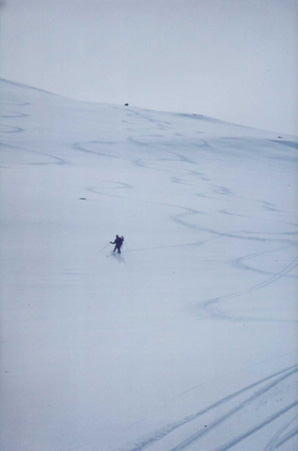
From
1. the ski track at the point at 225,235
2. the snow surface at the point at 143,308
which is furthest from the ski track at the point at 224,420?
the ski track at the point at 225,235

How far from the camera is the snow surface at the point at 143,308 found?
4.85 metres

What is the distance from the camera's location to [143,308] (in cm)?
775

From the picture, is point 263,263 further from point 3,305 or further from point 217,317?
point 3,305

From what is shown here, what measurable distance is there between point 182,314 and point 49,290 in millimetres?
2225

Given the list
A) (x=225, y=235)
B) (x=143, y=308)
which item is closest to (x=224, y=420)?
(x=143, y=308)

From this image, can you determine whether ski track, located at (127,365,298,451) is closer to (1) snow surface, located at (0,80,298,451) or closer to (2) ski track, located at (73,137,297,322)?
(1) snow surface, located at (0,80,298,451)

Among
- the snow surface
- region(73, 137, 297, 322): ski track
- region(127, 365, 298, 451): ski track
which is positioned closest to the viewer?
region(127, 365, 298, 451): ski track

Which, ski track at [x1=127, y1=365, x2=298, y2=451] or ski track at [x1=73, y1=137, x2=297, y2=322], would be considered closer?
ski track at [x1=127, y1=365, x2=298, y2=451]

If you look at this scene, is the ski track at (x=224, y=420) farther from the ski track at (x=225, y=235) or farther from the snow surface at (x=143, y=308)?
the ski track at (x=225, y=235)

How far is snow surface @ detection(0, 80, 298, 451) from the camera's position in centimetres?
485

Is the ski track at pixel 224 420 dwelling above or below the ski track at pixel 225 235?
below

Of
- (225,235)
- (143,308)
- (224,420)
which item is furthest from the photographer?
(225,235)

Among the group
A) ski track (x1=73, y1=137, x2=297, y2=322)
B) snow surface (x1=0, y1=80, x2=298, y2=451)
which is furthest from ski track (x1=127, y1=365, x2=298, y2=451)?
ski track (x1=73, y1=137, x2=297, y2=322)

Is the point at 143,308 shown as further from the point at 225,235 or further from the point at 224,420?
the point at 225,235
